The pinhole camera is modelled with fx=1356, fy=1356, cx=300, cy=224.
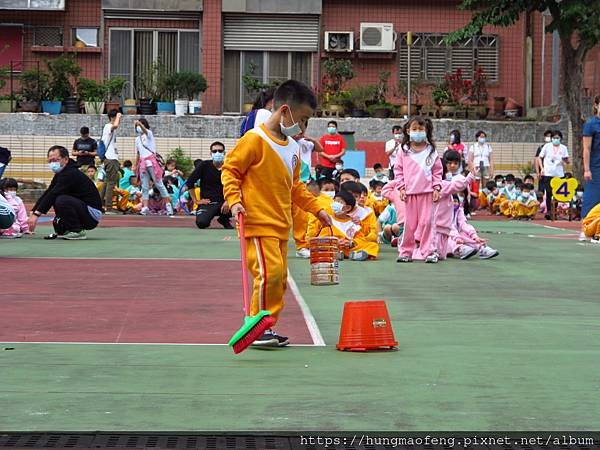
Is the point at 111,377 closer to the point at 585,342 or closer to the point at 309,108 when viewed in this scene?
the point at 309,108

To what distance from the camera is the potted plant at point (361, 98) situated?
3684 centimetres

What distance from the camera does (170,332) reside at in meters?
9.66

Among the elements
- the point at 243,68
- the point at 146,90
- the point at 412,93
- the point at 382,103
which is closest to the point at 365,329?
the point at 382,103

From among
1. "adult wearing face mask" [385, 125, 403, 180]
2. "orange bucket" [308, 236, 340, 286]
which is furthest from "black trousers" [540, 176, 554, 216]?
"orange bucket" [308, 236, 340, 286]

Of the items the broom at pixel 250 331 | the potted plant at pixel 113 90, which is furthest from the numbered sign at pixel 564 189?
→ the broom at pixel 250 331

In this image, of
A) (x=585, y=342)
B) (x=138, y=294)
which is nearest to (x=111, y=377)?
(x=585, y=342)

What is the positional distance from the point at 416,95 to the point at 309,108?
29.8 meters

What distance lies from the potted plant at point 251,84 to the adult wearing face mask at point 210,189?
1436cm

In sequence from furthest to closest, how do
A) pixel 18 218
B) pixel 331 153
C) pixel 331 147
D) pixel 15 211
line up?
pixel 331 147
pixel 331 153
pixel 18 218
pixel 15 211

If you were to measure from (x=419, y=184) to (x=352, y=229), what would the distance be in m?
0.98

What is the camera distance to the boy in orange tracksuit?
8.86 meters

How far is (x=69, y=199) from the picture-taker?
19266 millimetres

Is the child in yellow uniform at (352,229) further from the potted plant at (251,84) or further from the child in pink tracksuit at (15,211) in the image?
the potted plant at (251,84)

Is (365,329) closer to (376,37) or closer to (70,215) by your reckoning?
(70,215)
